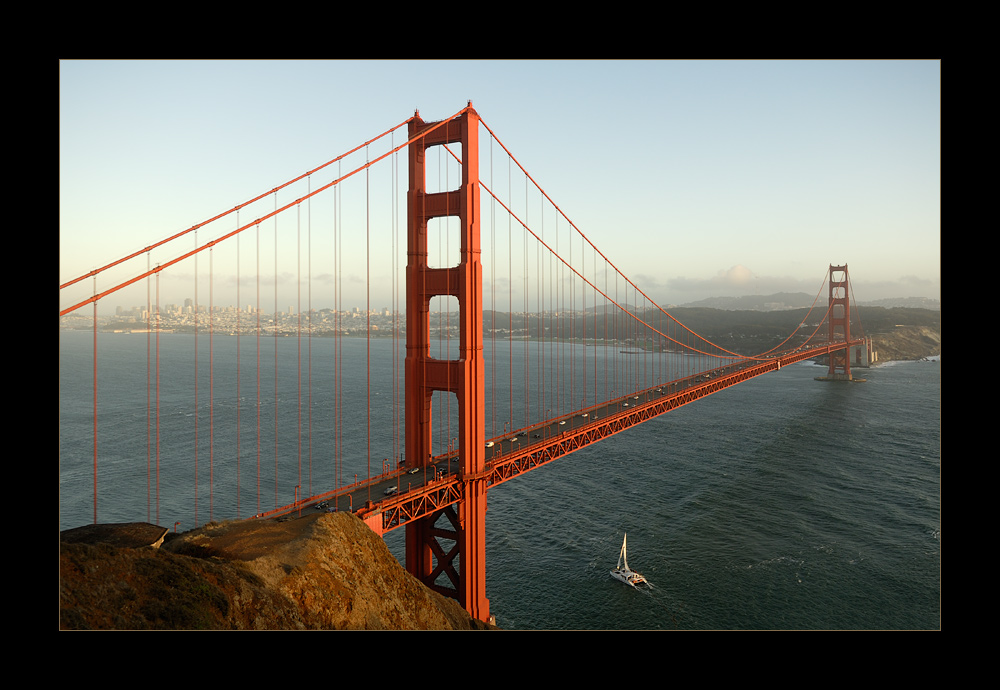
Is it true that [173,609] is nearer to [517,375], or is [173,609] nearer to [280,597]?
[280,597]

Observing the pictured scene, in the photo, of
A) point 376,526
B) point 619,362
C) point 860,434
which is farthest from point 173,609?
point 619,362

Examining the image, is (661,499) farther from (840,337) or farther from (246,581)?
(840,337)

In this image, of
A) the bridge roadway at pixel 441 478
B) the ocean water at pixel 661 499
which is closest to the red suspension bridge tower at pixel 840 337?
the ocean water at pixel 661 499

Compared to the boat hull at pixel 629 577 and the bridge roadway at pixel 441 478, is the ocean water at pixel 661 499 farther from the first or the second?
the bridge roadway at pixel 441 478

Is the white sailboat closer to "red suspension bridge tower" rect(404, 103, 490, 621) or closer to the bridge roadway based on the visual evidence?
the bridge roadway

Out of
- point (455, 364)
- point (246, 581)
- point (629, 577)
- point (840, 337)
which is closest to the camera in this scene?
point (246, 581)

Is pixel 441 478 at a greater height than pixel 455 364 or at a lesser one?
lesser

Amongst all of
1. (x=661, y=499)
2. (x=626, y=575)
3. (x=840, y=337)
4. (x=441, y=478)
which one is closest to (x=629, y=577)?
(x=626, y=575)
